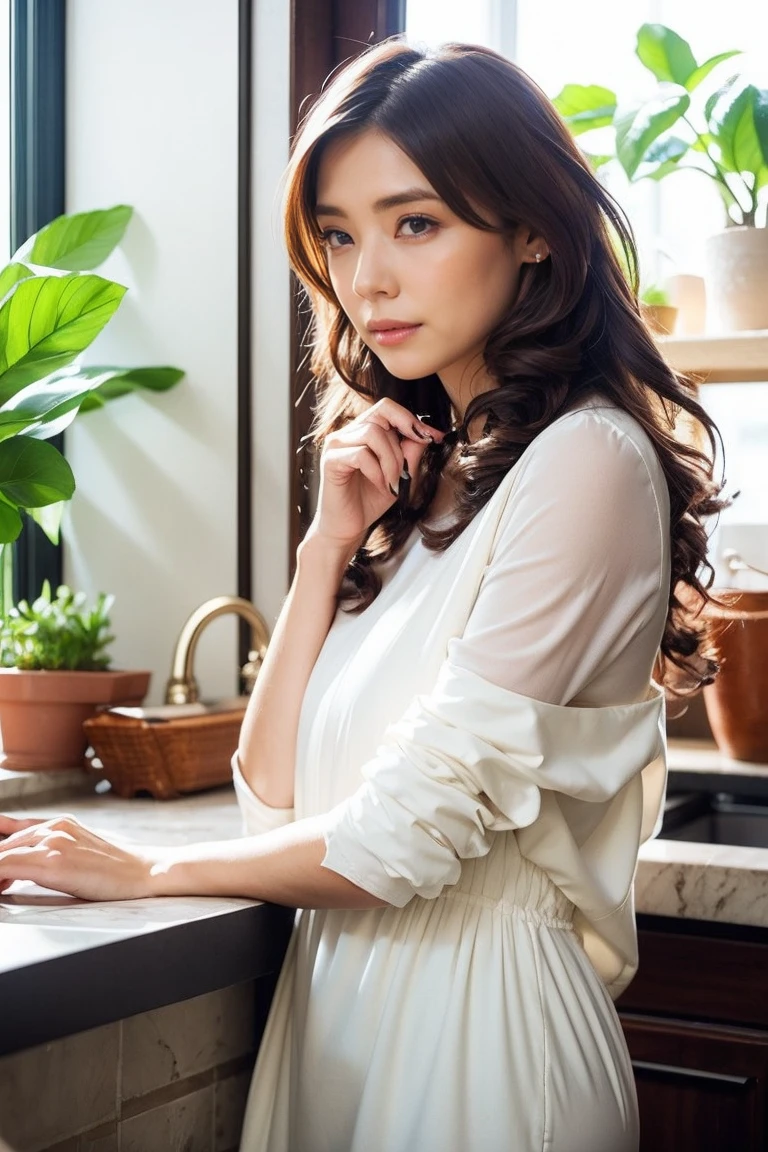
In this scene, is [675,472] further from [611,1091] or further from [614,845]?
[611,1091]

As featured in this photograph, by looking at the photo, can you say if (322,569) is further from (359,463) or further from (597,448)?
(597,448)

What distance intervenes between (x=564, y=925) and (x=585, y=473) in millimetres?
393

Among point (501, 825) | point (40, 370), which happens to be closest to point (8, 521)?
point (40, 370)

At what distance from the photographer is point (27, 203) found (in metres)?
2.18

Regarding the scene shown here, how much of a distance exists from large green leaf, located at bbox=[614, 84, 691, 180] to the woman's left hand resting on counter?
1.26 metres

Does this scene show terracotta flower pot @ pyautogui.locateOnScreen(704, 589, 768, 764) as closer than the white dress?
No

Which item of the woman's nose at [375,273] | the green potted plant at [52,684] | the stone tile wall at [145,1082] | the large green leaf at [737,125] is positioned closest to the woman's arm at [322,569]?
the woman's nose at [375,273]

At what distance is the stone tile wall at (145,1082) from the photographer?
3.57 ft

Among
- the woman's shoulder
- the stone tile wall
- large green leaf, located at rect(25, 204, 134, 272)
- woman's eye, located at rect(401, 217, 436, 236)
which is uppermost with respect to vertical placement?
large green leaf, located at rect(25, 204, 134, 272)

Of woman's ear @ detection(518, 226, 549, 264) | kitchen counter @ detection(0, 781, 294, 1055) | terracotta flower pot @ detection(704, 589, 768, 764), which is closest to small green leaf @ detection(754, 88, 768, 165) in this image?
terracotta flower pot @ detection(704, 589, 768, 764)

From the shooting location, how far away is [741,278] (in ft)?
6.33

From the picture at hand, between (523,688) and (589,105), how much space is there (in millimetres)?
1312

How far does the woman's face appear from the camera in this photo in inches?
45.4

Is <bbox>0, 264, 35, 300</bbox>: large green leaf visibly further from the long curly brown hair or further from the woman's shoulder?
the woman's shoulder
